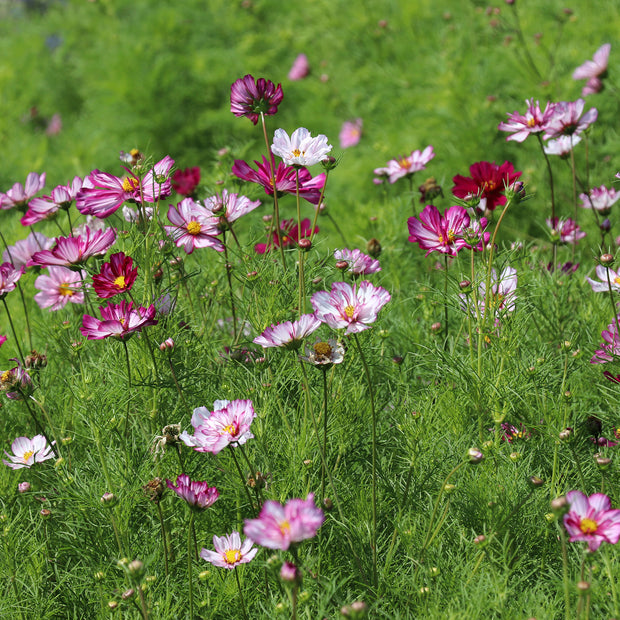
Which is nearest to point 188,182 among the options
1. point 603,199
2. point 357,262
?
point 357,262

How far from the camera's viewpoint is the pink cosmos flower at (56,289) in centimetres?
157

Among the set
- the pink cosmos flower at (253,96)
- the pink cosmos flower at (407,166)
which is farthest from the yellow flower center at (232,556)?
the pink cosmos flower at (407,166)

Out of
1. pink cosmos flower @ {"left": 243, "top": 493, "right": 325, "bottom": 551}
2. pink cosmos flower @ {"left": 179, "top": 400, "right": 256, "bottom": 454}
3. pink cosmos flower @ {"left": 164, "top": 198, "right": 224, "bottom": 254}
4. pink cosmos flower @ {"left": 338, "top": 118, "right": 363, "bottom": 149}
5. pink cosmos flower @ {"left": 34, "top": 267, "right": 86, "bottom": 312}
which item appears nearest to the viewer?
pink cosmos flower @ {"left": 243, "top": 493, "right": 325, "bottom": 551}

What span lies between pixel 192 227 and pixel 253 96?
296 mm

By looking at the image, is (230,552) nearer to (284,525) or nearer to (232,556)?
(232,556)

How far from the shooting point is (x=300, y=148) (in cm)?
122

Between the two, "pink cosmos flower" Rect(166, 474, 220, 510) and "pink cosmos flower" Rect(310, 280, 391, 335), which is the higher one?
"pink cosmos flower" Rect(310, 280, 391, 335)

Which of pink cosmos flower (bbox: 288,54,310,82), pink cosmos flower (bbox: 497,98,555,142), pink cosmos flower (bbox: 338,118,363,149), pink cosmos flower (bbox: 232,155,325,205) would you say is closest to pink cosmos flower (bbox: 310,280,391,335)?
pink cosmos flower (bbox: 232,155,325,205)

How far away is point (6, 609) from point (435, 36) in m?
3.23

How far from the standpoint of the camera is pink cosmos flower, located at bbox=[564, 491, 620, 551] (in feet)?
2.60

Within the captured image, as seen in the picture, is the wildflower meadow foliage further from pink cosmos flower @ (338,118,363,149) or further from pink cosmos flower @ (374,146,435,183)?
pink cosmos flower @ (338,118,363,149)

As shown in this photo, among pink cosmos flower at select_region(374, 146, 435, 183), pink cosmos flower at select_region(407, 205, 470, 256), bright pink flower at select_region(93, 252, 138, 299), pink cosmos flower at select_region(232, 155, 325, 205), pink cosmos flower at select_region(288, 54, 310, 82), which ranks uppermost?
pink cosmos flower at select_region(232, 155, 325, 205)

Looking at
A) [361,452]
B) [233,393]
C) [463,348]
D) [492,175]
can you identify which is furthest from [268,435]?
[492,175]

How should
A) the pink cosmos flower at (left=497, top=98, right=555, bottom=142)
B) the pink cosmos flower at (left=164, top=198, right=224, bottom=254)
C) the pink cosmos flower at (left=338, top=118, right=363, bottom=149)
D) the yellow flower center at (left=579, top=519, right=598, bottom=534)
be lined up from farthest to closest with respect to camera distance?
the pink cosmos flower at (left=338, top=118, right=363, bottom=149)
the pink cosmos flower at (left=497, top=98, right=555, bottom=142)
the pink cosmos flower at (left=164, top=198, right=224, bottom=254)
the yellow flower center at (left=579, top=519, right=598, bottom=534)
